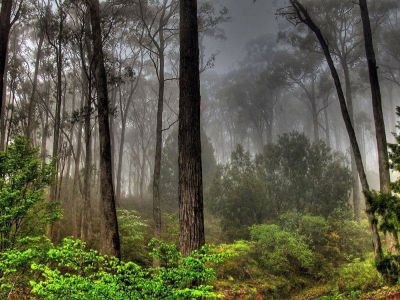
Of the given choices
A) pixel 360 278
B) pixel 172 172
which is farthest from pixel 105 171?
pixel 172 172

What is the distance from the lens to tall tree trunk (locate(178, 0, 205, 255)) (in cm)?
634

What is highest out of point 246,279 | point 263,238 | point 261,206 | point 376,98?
point 376,98

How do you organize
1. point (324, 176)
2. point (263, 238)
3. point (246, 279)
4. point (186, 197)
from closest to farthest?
point (186, 197) < point (246, 279) < point (263, 238) < point (324, 176)

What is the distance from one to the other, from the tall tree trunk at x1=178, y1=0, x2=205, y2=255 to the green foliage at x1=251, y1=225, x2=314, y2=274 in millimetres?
8850

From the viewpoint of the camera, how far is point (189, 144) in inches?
268

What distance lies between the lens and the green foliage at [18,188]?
22.8 feet

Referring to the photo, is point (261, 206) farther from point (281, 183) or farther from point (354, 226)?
point (354, 226)

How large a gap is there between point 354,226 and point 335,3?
19236mm

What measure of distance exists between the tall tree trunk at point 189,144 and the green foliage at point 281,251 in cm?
885

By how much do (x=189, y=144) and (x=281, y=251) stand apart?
31.2 feet

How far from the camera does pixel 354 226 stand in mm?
16578

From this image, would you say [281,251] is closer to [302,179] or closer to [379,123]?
[379,123]

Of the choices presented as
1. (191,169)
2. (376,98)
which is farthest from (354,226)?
(191,169)

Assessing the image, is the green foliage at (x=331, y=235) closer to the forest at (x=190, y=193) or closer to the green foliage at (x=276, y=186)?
the forest at (x=190, y=193)
